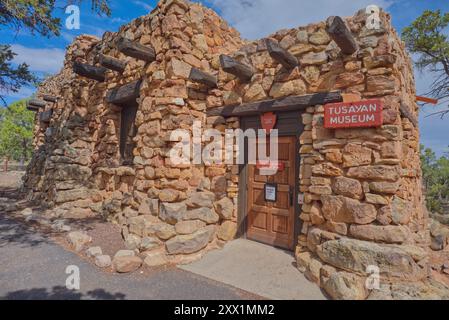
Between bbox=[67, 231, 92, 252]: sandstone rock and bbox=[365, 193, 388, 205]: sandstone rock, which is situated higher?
→ bbox=[365, 193, 388, 205]: sandstone rock

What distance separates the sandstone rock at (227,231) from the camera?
4574mm

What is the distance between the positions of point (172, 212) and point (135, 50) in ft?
9.65

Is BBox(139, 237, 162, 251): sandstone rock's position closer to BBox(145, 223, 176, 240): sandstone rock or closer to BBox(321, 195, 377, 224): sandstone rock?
BBox(145, 223, 176, 240): sandstone rock

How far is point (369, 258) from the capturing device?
2998mm

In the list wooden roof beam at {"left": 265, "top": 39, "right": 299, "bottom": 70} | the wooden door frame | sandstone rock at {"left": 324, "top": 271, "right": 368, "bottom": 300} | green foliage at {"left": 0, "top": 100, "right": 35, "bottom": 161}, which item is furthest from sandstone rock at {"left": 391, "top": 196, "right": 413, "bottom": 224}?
green foliage at {"left": 0, "top": 100, "right": 35, "bottom": 161}

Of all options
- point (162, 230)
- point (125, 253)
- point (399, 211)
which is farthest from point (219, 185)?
point (399, 211)

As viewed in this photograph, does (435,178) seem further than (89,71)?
Yes

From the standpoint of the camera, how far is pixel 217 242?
4566 mm

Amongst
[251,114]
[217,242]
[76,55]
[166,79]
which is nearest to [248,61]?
[251,114]

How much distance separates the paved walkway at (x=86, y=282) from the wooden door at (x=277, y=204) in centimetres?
137

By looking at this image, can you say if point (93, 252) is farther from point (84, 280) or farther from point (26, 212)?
point (26, 212)

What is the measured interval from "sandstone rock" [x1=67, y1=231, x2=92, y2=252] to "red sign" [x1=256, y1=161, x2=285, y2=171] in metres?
3.30

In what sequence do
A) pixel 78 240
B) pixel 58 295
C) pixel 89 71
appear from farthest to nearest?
pixel 89 71, pixel 78 240, pixel 58 295

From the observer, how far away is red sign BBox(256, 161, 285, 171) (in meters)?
4.29
